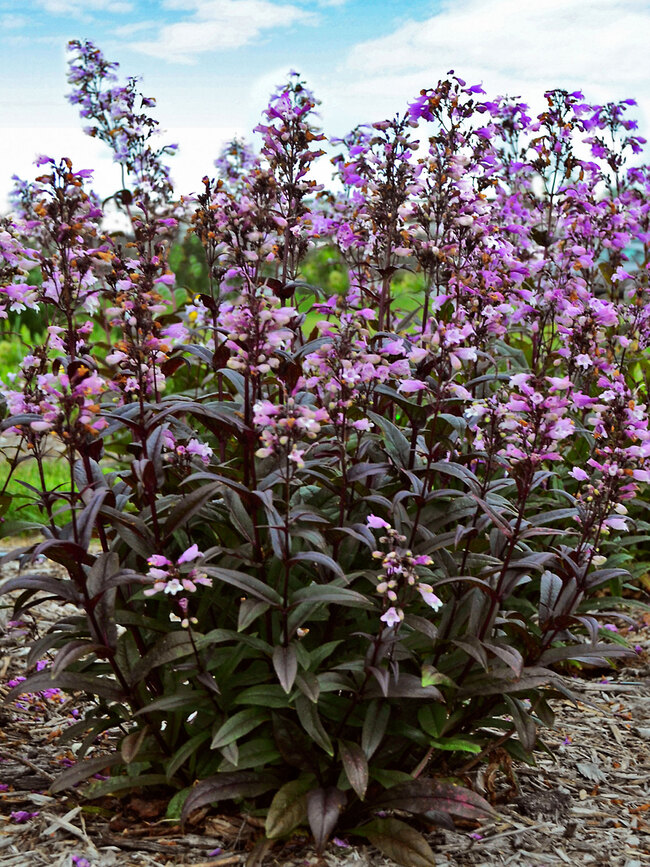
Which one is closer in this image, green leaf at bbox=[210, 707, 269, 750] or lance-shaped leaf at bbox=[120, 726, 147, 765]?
green leaf at bbox=[210, 707, 269, 750]

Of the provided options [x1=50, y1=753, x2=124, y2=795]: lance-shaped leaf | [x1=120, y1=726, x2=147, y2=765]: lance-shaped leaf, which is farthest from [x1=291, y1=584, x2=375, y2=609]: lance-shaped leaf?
[x1=50, y1=753, x2=124, y2=795]: lance-shaped leaf

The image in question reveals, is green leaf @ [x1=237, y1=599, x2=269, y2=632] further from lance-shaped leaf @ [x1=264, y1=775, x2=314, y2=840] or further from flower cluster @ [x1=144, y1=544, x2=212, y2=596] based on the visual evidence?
lance-shaped leaf @ [x1=264, y1=775, x2=314, y2=840]

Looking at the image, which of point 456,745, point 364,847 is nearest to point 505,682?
point 456,745

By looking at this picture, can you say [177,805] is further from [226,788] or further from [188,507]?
[188,507]

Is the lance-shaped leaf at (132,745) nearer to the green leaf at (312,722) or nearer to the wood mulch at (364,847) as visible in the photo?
the wood mulch at (364,847)

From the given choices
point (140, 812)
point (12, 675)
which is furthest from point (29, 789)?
point (12, 675)

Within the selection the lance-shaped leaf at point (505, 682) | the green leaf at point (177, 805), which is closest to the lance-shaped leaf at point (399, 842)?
the lance-shaped leaf at point (505, 682)

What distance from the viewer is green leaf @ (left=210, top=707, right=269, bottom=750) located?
2529 millimetres

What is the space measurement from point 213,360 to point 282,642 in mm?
1184

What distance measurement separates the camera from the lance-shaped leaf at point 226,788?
2588 millimetres

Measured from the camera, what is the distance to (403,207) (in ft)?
10.9

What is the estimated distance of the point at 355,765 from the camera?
102 inches

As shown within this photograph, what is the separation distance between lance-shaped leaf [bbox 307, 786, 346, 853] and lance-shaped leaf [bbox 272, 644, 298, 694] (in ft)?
1.31

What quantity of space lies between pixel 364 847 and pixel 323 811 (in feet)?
1.04
